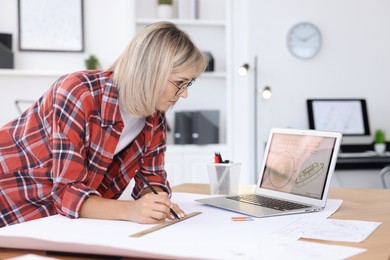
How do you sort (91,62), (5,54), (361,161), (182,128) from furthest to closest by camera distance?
(182,128), (91,62), (5,54), (361,161)

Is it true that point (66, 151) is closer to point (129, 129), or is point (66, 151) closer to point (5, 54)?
point (129, 129)

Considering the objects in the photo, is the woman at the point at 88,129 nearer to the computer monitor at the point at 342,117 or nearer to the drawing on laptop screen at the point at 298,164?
the drawing on laptop screen at the point at 298,164

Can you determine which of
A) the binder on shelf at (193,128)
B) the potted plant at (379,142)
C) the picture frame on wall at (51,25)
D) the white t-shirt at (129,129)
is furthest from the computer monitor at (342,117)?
the white t-shirt at (129,129)

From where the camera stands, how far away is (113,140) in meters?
1.45

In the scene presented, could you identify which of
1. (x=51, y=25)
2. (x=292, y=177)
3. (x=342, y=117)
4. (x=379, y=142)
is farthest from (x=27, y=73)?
(x=292, y=177)

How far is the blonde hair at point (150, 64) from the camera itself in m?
1.39

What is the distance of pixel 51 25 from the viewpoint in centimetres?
404

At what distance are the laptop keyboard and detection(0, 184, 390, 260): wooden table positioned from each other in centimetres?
12

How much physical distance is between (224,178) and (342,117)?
2638 mm

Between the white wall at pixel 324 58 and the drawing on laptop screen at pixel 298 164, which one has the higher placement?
the white wall at pixel 324 58

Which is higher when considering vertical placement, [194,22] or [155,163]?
[194,22]

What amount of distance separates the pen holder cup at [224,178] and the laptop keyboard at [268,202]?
81 mm

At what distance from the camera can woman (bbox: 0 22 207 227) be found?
1319 millimetres

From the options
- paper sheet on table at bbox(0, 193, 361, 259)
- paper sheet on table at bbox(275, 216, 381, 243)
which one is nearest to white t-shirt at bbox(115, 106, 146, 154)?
paper sheet on table at bbox(0, 193, 361, 259)
